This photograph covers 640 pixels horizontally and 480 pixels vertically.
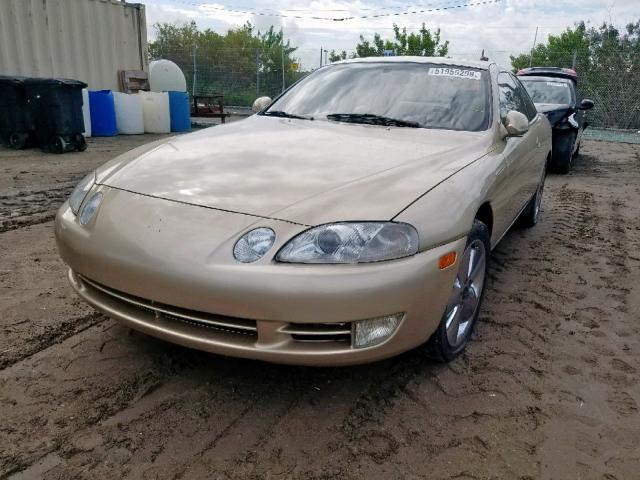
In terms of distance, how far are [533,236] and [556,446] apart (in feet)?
10.3

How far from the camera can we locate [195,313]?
6.45ft

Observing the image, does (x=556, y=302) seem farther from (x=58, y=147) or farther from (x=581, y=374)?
(x=58, y=147)

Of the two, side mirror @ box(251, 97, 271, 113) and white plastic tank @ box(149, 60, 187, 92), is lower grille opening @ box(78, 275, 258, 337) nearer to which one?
side mirror @ box(251, 97, 271, 113)

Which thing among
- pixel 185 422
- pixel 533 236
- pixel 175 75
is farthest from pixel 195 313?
pixel 175 75

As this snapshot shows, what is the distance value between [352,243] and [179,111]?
38.5 ft

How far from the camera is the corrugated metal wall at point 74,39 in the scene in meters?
10.5

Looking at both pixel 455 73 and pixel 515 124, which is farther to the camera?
pixel 455 73

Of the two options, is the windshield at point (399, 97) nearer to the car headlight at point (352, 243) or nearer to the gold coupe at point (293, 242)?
the gold coupe at point (293, 242)

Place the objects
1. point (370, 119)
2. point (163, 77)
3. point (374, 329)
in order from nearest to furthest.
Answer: point (374, 329), point (370, 119), point (163, 77)

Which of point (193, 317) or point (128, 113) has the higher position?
point (128, 113)

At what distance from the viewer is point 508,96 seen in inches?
145

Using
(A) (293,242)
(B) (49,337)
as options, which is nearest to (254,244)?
(A) (293,242)

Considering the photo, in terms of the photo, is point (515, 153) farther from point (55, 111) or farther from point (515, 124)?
point (55, 111)

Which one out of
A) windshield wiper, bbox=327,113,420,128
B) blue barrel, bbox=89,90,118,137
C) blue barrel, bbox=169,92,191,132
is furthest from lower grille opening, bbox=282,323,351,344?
blue barrel, bbox=169,92,191,132
